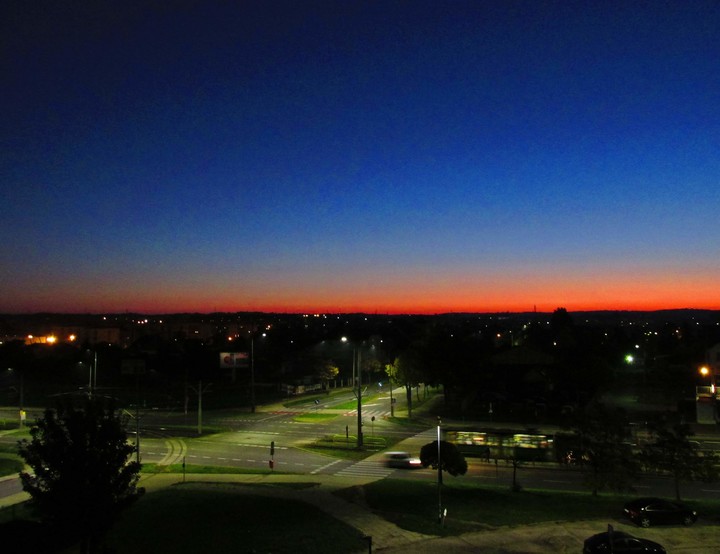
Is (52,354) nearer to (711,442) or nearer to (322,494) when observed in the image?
(322,494)

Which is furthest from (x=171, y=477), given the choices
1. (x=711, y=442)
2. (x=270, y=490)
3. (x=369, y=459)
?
(x=711, y=442)

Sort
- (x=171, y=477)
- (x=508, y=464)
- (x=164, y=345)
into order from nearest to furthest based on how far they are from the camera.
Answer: (x=171, y=477) < (x=508, y=464) < (x=164, y=345)

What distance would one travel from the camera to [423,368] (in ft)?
229

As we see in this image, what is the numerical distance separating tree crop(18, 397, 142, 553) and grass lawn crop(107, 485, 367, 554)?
4635 millimetres

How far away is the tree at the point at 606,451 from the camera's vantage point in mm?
31906

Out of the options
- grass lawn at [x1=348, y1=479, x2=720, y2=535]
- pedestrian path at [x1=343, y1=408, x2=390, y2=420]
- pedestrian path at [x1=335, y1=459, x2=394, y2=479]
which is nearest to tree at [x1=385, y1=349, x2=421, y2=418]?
pedestrian path at [x1=343, y1=408, x2=390, y2=420]

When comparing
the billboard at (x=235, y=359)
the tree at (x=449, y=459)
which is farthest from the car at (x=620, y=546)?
the billboard at (x=235, y=359)

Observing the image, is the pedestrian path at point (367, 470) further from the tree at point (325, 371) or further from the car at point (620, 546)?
the tree at point (325, 371)

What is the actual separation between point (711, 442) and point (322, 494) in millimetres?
35784

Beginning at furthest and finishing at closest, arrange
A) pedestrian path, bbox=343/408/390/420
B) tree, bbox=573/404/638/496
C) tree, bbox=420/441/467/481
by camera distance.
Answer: pedestrian path, bbox=343/408/390/420 → tree, bbox=420/441/467/481 → tree, bbox=573/404/638/496

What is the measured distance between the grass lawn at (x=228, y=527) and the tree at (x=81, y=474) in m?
4.63

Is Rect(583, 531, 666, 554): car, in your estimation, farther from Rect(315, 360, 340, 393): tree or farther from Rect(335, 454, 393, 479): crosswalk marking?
Rect(315, 360, 340, 393): tree

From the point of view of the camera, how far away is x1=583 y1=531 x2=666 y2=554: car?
22672 mm

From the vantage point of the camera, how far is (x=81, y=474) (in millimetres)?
19281
